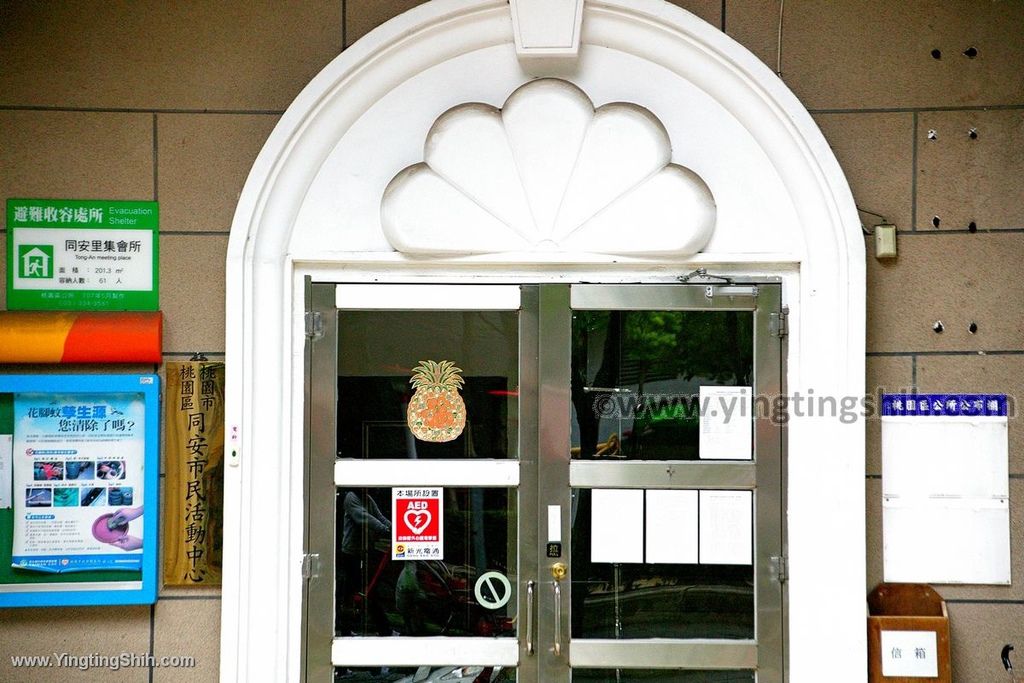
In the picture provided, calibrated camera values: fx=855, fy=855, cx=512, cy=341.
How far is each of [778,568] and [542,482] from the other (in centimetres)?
100

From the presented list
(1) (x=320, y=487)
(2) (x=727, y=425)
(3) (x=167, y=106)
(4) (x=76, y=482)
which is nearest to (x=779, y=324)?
(2) (x=727, y=425)

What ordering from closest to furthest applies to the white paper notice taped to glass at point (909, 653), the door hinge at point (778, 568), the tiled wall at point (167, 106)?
the white paper notice taped to glass at point (909, 653)
the door hinge at point (778, 568)
the tiled wall at point (167, 106)

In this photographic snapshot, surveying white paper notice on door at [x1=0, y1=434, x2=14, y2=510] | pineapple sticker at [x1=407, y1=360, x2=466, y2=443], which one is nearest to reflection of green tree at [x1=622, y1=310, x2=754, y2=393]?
pineapple sticker at [x1=407, y1=360, x2=466, y2=443]

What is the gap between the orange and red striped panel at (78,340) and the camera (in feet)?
11.2

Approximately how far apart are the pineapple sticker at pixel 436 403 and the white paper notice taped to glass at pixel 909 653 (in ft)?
6.14

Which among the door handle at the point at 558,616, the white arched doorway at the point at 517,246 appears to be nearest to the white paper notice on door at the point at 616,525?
the door handle at the point at 558,616

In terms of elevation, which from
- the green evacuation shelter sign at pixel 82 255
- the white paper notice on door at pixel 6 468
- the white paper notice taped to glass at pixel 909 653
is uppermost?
the green evacuation shelter sign at pixel 82 255

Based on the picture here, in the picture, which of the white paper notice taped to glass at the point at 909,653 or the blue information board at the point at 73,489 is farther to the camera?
the blue information board at the point at 73,489

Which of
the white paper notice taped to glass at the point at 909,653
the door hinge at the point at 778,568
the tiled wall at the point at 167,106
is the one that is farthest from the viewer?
the tiled wall at the point at 167,106

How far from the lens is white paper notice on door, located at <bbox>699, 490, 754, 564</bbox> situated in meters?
3.43

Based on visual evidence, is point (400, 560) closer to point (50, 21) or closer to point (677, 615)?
point (677, 615)

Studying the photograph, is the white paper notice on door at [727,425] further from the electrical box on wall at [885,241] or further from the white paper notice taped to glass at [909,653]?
the white paper notice taped to glass at [909,653]

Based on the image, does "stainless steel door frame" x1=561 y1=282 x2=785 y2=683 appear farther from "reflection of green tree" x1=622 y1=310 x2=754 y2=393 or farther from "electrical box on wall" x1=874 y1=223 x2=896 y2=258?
"electrical box on wall" x1=874 y1=223 x2=896 y2=258

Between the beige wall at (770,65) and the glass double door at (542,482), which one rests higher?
the beige wall at (770,65)
